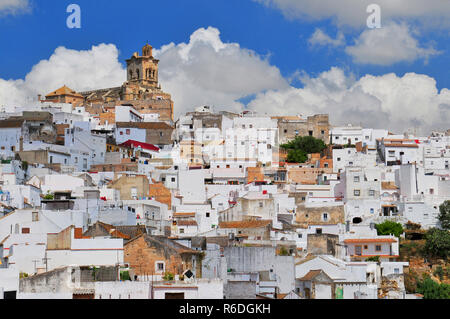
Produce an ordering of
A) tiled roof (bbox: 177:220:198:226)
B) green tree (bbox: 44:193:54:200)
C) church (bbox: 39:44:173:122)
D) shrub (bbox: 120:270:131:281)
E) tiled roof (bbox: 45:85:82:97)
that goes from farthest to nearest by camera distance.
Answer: tiled roof (bbox: 45:85:82:97) < church (bbox: 39:44:173:122) < green tree (bbox: 44:193:54:200) < tiled roof (bbox: 177:220:198:226) < shrub (bbox: 120:270:131:281)

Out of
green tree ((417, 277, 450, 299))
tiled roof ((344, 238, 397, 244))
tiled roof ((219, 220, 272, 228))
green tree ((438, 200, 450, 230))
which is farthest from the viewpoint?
green tree ((438, 200, 450, 230))

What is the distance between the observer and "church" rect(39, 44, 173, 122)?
87125mm

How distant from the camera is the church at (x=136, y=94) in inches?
3430

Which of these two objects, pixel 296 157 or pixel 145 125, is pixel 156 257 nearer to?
pixel 296 157

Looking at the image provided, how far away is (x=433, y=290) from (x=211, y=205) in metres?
17.0

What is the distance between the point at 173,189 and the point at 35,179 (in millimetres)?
9238

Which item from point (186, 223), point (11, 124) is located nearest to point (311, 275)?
point (186, 223)

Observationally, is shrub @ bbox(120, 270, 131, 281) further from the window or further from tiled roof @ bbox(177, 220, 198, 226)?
tiled roof @ bbox(177, 220, 198, 226)

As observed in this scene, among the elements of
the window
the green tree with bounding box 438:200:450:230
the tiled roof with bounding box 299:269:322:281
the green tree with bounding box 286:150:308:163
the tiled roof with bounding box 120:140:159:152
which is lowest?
the tiled roof with bounding box 299:269:322:281

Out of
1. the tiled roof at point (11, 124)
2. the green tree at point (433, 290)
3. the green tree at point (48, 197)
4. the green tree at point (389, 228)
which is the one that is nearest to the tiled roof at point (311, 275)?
the green tree at point (433, 290)

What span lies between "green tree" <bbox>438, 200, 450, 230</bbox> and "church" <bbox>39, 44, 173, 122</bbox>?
137 ft

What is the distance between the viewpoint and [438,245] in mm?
44469

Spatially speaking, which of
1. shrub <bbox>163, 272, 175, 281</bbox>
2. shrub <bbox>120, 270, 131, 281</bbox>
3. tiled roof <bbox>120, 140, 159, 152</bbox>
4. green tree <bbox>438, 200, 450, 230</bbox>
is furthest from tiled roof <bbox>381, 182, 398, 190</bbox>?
shrub <bbox>120, 270, 131, 281</bbox>
